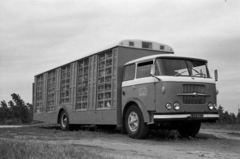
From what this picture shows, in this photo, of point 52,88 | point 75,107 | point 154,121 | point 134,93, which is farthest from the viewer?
point 52,88

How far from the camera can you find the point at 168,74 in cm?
962

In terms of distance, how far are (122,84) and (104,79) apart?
52.5 inches

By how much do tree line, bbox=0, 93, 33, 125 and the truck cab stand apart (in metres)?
16.6

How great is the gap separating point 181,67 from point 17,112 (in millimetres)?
18910

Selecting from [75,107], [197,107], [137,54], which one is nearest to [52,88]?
[75,107]

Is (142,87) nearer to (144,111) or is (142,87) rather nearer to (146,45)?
(144,111)

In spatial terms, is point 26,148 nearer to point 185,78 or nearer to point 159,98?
point 159,98

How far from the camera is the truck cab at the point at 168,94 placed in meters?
9.40

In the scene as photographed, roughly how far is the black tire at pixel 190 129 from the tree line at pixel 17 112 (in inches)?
653

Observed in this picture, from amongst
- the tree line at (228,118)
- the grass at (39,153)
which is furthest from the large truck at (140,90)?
the tree line at (228,118)

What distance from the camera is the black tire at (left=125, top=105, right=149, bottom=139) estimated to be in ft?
32.5

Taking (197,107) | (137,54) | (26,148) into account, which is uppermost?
(137,54)

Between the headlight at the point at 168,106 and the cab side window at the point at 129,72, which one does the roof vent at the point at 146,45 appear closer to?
the cab side window at the point at 129,72

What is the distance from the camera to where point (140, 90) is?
10.2 meters
